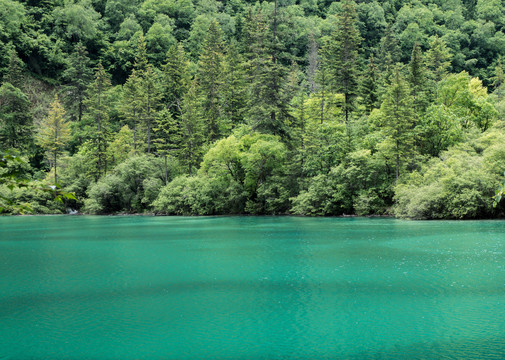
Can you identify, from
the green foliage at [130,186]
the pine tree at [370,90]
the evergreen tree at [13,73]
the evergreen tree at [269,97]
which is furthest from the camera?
the evergreen tree at [13,73]

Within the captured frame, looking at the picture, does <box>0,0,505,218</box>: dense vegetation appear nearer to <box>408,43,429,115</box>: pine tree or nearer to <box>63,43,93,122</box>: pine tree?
<box>408,43,429,115</box>: pine tree

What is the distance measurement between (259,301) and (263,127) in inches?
1657

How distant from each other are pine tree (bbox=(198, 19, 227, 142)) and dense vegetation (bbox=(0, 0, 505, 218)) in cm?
21

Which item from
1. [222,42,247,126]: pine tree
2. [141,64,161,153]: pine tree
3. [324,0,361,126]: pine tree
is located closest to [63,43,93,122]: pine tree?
[141,64,161,153]: pine tree

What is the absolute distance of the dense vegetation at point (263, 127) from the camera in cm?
4653

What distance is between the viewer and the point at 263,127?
5466 cm

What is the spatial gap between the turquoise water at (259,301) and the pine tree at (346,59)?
36.7 meters

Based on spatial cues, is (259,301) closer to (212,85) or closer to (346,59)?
(346,59)

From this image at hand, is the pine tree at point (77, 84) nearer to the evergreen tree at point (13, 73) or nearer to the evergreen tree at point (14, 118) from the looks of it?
the evergreen tree at point (13, 73)

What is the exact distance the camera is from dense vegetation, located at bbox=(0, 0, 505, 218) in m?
46.5

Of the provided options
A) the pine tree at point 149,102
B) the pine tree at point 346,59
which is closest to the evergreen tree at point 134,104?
the pine tree at point 149,102

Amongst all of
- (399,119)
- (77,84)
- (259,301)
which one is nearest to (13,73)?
(77,84)

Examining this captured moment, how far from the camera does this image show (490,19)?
106 m

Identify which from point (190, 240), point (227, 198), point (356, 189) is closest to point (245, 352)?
point (190, 240)
